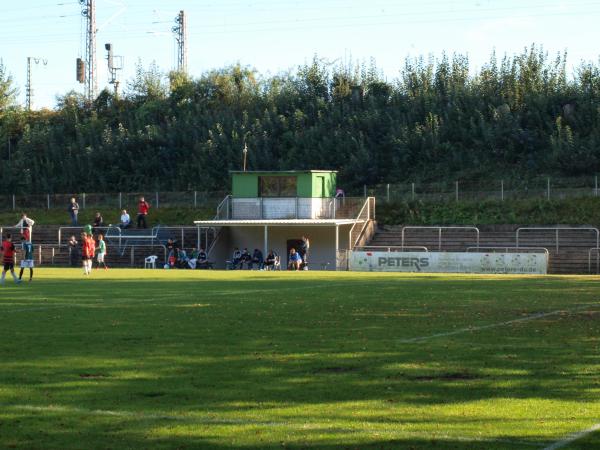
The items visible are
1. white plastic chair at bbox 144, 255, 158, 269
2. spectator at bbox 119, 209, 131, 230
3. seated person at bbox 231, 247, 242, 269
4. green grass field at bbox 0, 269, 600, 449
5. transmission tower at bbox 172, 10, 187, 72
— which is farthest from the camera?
transmission tower at bbox 172, 10, 187, 72

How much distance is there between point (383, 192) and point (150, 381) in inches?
2053

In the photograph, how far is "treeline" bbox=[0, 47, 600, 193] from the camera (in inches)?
2835

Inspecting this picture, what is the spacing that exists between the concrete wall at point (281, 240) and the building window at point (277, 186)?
6.29 feet

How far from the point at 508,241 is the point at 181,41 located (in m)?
47.4

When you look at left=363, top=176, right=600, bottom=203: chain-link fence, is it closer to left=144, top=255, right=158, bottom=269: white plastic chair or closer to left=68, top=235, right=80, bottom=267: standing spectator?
left=144, top=255, right=158, bottom=269: white plastic chair

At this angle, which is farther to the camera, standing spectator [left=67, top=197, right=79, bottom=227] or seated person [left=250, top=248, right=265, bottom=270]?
standing spectator [left=67, top=197, right=79, bottom=227]

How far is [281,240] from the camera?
58.1 meters

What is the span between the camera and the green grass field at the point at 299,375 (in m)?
9.34

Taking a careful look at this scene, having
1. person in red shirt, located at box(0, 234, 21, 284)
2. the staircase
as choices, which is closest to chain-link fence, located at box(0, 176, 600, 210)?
the staircase

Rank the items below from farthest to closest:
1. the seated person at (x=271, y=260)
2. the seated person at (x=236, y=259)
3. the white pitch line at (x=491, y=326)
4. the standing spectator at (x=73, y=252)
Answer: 1. the standing spectator at (x=73, y=252)
2. the seated person at (x=236, y=259)
3. the seated person at (x=271, y=260)
4. the white pitch line at (x=491, y=326)

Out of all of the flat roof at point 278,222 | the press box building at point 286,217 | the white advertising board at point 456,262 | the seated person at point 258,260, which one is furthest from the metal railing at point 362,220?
the white advertising board at point 456,262

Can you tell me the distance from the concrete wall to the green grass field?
110 feet

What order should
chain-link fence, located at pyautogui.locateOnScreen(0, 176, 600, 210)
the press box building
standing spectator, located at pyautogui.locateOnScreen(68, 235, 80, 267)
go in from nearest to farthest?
standing spectator, located at pyautogui.locateOnScreen(68, 235, 80, 267), the press box building, chain-link fence, located at pyautogui.locateOnScreen(0, 176, 600, 210)

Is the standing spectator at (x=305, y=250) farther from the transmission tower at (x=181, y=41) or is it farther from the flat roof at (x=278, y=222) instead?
the transmission tower at (x=181, y=41)
